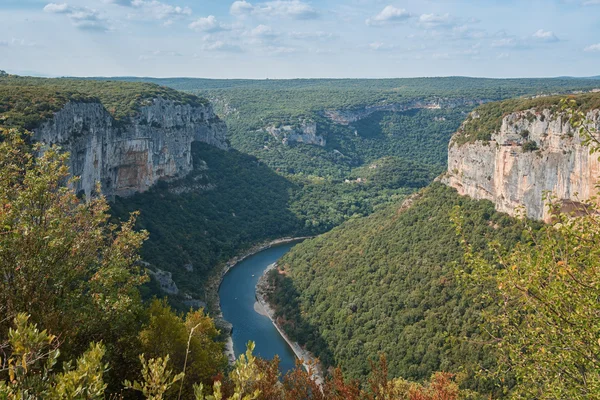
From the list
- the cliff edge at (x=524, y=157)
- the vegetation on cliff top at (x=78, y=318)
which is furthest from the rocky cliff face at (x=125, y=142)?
the cliff edge at (x=524, y=157)

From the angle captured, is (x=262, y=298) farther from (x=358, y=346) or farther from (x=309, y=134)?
(x=309, y=134)

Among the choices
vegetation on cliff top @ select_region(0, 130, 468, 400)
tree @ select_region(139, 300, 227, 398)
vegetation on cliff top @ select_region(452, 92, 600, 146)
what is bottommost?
tree @ select_region(139, 300, 227, 398)

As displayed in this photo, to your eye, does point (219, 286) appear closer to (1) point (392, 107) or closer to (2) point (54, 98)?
(2) point (54, 98)

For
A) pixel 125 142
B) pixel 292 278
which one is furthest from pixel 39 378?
pixel 125 142

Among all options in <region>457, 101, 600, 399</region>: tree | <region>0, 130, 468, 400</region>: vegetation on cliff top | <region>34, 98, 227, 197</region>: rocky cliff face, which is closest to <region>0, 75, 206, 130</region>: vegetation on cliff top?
<region>34, 98, 227, 197</region>: rocky cliff face

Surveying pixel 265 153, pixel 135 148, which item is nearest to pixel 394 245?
pixel 135 148

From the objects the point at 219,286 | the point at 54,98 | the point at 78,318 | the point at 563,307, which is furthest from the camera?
the point at 219,286

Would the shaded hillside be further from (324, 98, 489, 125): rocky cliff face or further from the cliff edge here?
(324, 98, 489, 125): rocky cliff face
